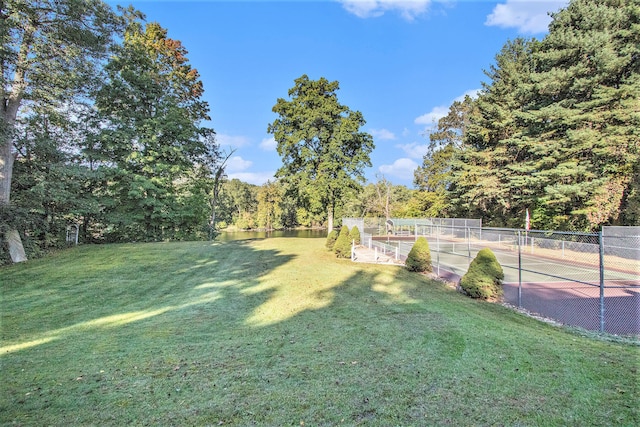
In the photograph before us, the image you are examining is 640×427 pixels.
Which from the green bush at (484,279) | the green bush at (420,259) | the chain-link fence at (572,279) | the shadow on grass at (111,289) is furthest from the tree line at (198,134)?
the green bush at (484,279)

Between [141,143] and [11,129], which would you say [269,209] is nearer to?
[141,143]

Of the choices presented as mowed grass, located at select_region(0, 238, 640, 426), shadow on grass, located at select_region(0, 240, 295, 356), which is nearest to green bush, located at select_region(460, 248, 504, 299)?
mowed grass, located at select_region(0, 238, 640, 426)

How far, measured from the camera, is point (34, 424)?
241 cm

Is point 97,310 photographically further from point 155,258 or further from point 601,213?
point 601,213

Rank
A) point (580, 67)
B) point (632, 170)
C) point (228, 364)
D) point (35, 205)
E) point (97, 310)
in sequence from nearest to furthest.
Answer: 1. point (228, 364)
2. point (97, 310)
3. point (35, 205)
4. point (632, 170)
5. point (580, 67)

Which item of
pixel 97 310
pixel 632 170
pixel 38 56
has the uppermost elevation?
pixel 38 56

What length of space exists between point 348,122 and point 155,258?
1643 centimetres

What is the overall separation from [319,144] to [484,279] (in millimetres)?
17947

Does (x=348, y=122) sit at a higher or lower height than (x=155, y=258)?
higher

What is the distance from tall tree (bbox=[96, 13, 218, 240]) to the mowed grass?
34.5 feet

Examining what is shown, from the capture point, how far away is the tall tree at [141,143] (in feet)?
54.7

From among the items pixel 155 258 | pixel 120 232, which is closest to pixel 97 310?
pixel 155 258

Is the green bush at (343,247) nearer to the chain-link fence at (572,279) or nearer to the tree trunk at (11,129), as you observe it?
the chain-link fence at (572,279)

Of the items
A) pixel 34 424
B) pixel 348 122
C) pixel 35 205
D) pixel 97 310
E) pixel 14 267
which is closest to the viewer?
pixel 34 424
